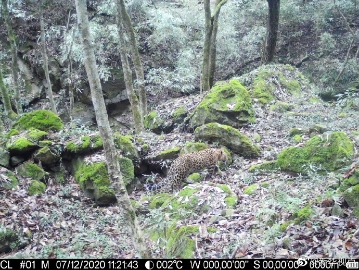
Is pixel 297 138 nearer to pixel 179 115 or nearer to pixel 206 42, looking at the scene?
pixel 179 115

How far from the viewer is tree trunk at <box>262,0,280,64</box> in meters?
15.0

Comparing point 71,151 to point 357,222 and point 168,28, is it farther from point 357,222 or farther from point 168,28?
point 168,28

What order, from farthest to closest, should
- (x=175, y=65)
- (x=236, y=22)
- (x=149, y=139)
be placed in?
(x=236, y=22) < (x=175, y=65) < (x=149, y=139)

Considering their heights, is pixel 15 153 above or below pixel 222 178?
above

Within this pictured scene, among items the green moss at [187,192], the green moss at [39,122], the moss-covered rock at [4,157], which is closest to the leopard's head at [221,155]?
the green moss at [187,192]

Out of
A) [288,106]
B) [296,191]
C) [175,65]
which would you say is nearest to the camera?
[296,191]

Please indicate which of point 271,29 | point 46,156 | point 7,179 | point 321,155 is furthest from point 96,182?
point 271,29

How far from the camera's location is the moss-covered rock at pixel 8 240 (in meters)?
6.24

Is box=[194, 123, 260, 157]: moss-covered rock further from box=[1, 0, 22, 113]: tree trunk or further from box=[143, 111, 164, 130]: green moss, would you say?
box=[1, 0, 22, 113]: tree trunk

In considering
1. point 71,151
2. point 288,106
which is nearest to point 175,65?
point 288,106

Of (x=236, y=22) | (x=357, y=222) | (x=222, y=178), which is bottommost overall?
(x=222, y=178)

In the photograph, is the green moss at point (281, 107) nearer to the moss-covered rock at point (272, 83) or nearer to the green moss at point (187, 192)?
the moss-covered rock at point (272, 83)

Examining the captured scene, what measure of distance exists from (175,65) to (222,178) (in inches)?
486

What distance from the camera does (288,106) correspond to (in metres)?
12.3
